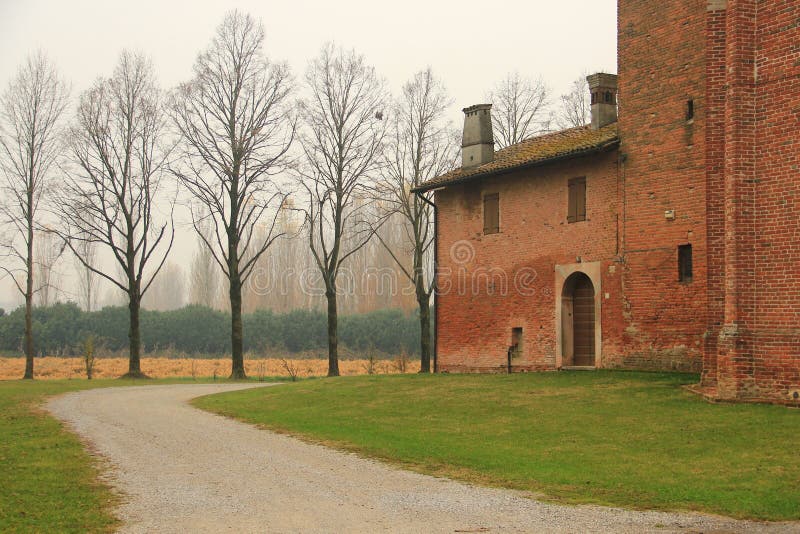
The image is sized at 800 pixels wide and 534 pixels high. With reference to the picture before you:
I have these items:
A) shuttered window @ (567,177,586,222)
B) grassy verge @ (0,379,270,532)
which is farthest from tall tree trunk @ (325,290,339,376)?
grassy verge @ (0,379,270,532)

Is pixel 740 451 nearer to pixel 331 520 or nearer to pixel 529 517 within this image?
pixel 529 517

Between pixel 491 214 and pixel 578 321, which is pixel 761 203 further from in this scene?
pixel 491 214

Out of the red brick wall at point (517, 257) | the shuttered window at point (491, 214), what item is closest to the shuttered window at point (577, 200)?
the red brick wall at point (517, 257)

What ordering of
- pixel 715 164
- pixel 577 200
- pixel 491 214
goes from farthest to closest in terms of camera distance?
Result: pixel 491 214 → pixel 577 200 → pixel 715 164

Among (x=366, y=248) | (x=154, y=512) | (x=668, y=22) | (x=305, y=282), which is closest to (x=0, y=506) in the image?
(x=154, y=512)

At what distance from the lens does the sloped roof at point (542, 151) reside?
24509 mm

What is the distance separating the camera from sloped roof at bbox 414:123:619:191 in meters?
24.5

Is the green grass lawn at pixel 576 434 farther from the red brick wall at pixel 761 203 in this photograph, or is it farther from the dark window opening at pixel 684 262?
the dark window opening at pixel 684 262

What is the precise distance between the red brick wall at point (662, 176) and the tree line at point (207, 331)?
127 ft

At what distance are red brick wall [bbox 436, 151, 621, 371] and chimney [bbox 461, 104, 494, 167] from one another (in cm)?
160

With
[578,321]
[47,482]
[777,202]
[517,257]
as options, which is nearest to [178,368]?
[517,257]

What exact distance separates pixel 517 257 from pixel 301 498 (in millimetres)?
18683

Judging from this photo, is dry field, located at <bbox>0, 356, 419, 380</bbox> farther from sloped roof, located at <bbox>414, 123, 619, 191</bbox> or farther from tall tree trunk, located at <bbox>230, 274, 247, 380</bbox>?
sloped roof, located at <bbox>414, 123, 619, 191</bbox>

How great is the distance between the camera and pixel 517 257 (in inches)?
1067
